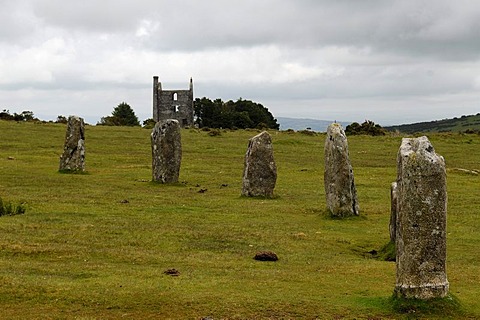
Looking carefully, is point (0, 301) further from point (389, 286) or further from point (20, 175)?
point (20, 175)

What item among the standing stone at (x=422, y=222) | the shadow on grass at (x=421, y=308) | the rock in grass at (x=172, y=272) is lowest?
the shadow on grass at (x=421, y=308)

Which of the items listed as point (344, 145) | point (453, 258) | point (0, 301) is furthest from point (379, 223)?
point (0, 301)

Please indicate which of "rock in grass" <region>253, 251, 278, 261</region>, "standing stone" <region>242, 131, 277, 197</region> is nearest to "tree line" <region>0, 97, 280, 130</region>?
"standing stone" <region>242, 131, 277, 197</region>

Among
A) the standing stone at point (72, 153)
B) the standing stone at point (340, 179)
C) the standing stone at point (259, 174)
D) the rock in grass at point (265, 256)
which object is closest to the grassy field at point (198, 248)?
the rock in grass at point (265, 256)

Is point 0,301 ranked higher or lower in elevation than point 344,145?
lower

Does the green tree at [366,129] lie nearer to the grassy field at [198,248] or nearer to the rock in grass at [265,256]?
the grassy field at [198,248]

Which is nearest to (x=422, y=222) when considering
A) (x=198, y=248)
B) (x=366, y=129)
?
(x=198, y=248)

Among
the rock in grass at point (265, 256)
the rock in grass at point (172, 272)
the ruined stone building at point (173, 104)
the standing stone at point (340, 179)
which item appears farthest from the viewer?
the ruined stone building at point (173, 104)

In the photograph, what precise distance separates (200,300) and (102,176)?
22887mm

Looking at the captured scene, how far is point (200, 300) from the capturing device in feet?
42.0

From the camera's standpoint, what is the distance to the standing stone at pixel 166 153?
32719mm

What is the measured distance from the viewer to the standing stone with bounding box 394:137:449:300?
1220 centimetres

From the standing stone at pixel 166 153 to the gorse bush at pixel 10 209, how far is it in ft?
34.6

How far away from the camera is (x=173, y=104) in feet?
349
